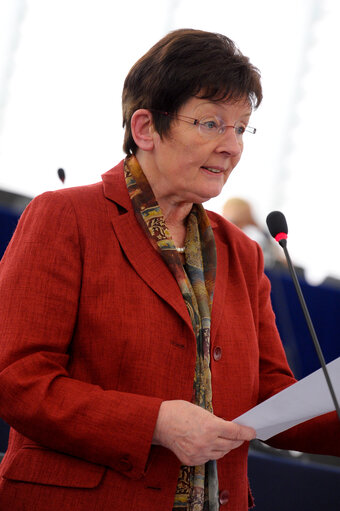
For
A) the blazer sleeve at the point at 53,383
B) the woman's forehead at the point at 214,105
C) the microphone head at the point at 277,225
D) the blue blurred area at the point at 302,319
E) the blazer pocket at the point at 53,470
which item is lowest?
the blue blurred area at the point at 302,319

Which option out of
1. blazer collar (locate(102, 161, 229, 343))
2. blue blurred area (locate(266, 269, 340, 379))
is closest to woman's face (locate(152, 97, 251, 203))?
blazer collar (locate(102, 161, 229, 343))

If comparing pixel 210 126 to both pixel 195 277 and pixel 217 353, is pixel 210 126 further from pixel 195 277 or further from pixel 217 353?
pixel 217 353

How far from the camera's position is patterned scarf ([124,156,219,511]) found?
1453mm

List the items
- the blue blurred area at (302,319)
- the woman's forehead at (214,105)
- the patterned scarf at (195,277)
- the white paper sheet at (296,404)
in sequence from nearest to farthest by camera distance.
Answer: the white paper sheet at (296,404)
the patterned scarf at (195,277)
the woman's forehead at (214,105)
the blue blurred area at (302,319)

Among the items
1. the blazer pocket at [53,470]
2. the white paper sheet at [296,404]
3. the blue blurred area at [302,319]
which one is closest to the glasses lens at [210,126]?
the white paper sheet at [296,404]

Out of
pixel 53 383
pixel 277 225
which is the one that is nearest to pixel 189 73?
pixel 277 225

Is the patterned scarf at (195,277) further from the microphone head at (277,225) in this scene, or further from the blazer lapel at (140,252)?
the microphone head at (277,225)

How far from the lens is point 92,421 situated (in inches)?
51.5

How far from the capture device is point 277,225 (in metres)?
1.47

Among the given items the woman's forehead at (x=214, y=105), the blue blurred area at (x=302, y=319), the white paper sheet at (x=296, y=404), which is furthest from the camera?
the blue blurred area at (x=302, y=319)

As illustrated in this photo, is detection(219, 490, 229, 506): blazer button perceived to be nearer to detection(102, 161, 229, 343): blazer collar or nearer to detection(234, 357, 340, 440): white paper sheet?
detection(234, 357, 340, 440): white paper sheet

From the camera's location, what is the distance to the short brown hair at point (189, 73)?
1553mm

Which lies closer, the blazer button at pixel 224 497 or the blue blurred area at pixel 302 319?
the blazer button at pixel 224 497

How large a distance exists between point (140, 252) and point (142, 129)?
34cm
